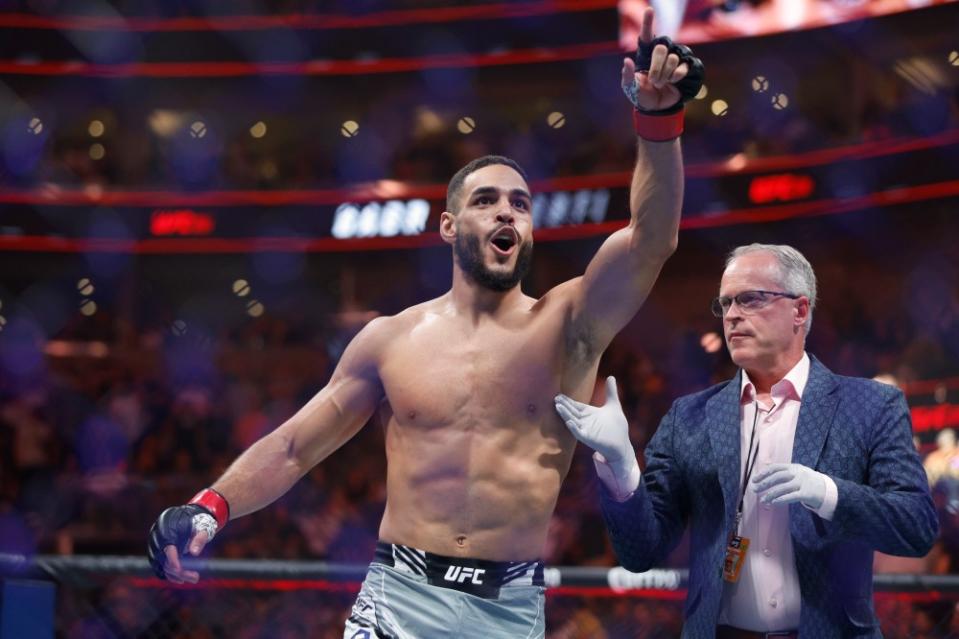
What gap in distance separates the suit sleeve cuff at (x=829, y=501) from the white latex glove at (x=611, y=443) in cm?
40

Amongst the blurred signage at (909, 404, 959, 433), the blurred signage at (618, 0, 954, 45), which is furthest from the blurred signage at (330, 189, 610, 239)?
the blurred signage at (909, 404, 959, 433)

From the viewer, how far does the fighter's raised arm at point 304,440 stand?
292 centimetres

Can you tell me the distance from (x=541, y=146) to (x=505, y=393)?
10.0 meters

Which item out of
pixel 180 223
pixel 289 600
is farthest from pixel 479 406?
pixel 180 223

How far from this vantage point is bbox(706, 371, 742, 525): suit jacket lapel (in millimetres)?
2570


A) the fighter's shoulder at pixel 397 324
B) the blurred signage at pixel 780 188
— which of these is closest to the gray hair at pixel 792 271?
the fighter's shoulder at pixel 397 324

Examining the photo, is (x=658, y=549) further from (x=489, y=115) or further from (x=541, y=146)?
(x=489, y=115)

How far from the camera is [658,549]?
2672 mm

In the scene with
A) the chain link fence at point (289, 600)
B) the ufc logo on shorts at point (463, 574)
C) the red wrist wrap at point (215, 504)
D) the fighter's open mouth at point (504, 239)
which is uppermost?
the fighter's open mouth at point (504, 239)

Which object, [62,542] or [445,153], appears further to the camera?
[445,153]

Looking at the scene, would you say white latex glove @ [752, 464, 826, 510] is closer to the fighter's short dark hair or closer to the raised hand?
the raised hand

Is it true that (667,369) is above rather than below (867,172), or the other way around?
below

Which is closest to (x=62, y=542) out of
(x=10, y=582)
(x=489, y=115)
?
(x=10, y=582)

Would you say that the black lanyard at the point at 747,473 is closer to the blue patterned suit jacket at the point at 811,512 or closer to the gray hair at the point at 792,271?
the blue patterned suit jacket at the point at 811,512
